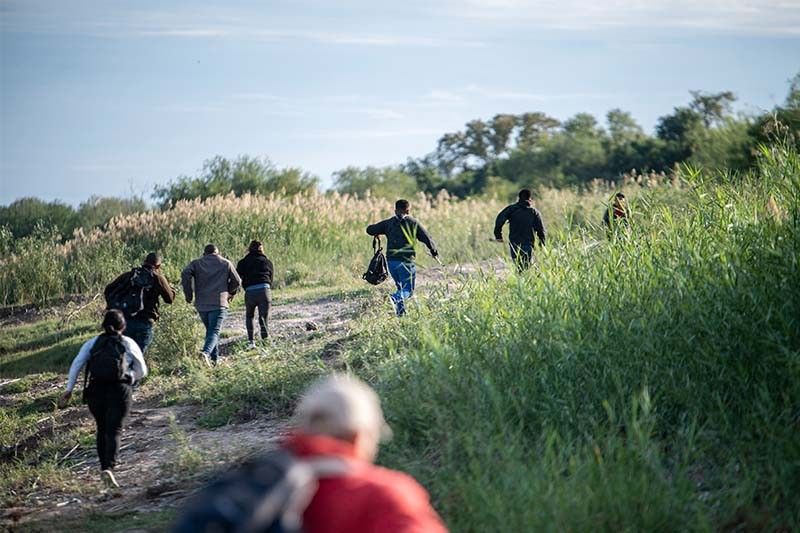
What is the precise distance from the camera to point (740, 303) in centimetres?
880

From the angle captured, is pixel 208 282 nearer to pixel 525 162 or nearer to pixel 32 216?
pixel 32 216

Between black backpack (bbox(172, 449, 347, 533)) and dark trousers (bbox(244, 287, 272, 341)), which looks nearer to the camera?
black backpack (bbox(172, 449, 347, 533))

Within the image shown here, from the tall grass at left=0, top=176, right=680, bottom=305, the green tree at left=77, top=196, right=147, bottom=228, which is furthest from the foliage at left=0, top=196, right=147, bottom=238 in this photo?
the tall grass at left=0, top=176, right=680, bottom=305

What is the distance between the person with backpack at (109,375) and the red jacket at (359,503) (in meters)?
6.97

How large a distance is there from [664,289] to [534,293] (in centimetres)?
123

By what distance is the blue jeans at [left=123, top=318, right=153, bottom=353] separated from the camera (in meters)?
14.2

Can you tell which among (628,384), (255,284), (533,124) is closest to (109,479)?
(628,384)

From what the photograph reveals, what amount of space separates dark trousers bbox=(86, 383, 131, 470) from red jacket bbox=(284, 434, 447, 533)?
7212mm

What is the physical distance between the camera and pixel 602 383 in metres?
8.64

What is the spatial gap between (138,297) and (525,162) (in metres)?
50.6

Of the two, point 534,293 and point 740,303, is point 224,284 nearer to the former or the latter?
point 534,293

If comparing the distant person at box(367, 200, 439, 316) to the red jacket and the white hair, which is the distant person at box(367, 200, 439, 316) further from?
the red jacket

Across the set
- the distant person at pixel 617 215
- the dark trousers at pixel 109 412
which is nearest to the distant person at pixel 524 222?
the distant person at pixel 617 215

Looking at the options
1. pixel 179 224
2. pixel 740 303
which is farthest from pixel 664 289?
pixel 179 224
